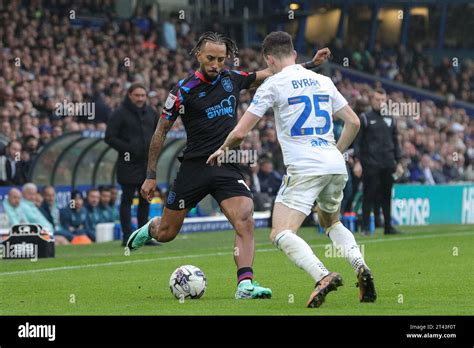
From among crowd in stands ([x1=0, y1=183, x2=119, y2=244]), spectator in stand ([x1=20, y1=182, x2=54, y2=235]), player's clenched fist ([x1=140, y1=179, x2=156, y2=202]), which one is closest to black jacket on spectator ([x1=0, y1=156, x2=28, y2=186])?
crowd in stands ([x1=0, y1=183, x2=119, y2=244])

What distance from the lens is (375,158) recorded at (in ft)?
68.6

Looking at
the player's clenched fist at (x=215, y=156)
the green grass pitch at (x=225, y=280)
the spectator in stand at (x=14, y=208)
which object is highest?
the player's clenched fist at (x=215, y=156)

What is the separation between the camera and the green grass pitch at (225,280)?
10.6 metres

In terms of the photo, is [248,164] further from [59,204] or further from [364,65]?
[364,65]

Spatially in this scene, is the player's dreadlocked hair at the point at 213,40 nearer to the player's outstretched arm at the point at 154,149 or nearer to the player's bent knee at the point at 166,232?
the player's outstretched arm at the point at 154,149

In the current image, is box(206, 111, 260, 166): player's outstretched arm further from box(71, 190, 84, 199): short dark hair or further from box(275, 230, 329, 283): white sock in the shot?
box(71, 190, 84, 199): short dark hair

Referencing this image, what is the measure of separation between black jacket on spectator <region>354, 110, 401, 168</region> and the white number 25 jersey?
397 inches

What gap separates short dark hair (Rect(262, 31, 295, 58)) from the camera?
35.1 feet

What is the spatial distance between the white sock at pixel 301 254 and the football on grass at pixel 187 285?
4.14ft

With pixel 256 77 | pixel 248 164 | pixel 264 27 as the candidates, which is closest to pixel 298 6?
pixel 264 27
